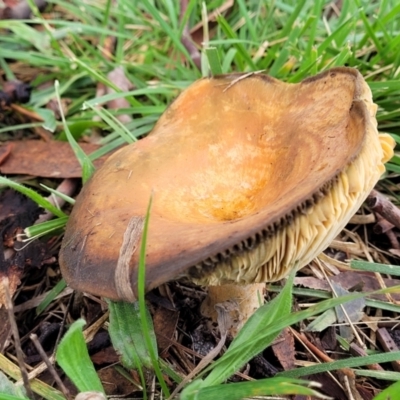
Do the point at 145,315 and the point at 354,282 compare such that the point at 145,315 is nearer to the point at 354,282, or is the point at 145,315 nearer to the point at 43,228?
the point at 43,228

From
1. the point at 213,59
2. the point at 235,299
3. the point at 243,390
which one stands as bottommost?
the point at 235,299

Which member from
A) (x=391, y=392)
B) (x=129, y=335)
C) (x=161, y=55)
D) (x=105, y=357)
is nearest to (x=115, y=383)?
(x=105, y=357)

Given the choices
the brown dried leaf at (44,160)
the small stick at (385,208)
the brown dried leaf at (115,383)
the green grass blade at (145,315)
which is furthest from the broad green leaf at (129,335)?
the small stick at (385,208)

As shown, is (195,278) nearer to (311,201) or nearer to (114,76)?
(311,201)

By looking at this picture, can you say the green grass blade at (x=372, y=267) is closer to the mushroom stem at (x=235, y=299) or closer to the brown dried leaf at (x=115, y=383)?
the mushroom stem at (x=235, y=299)

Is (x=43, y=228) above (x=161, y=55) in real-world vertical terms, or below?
below

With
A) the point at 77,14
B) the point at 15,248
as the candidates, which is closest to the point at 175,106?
the point at 15,248
